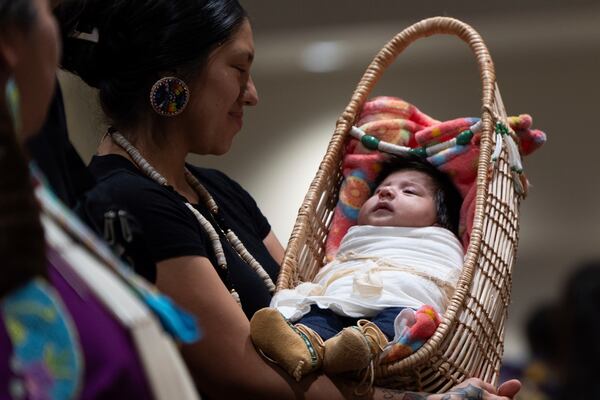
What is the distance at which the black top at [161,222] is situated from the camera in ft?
4.36

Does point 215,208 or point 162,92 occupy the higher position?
point 162,92

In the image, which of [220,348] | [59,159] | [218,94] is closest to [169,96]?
[218,94]

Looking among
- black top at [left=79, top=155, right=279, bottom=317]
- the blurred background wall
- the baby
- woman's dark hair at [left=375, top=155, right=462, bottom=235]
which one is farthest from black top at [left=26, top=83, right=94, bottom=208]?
the blurred background wall

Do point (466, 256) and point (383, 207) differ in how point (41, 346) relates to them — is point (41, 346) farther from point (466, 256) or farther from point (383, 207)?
point (383, 207)

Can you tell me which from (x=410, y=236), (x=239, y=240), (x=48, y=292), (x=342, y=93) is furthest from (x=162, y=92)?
A: (x=342, y=93)

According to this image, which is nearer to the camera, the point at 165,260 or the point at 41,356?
the point at 41,356

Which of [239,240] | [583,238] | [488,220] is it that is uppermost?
[488,220]

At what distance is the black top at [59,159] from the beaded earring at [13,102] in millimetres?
192

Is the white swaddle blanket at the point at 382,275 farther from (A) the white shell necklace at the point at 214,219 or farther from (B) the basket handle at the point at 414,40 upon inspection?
(B) the basket handle at the point at 414,40

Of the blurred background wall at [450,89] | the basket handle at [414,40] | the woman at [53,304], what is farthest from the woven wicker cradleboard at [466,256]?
the blurred background wall at [450,89]

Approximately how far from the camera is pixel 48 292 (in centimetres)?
90

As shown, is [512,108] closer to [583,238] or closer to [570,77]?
[570,77]

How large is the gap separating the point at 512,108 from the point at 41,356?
304 centimetres

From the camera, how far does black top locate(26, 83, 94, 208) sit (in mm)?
1195
